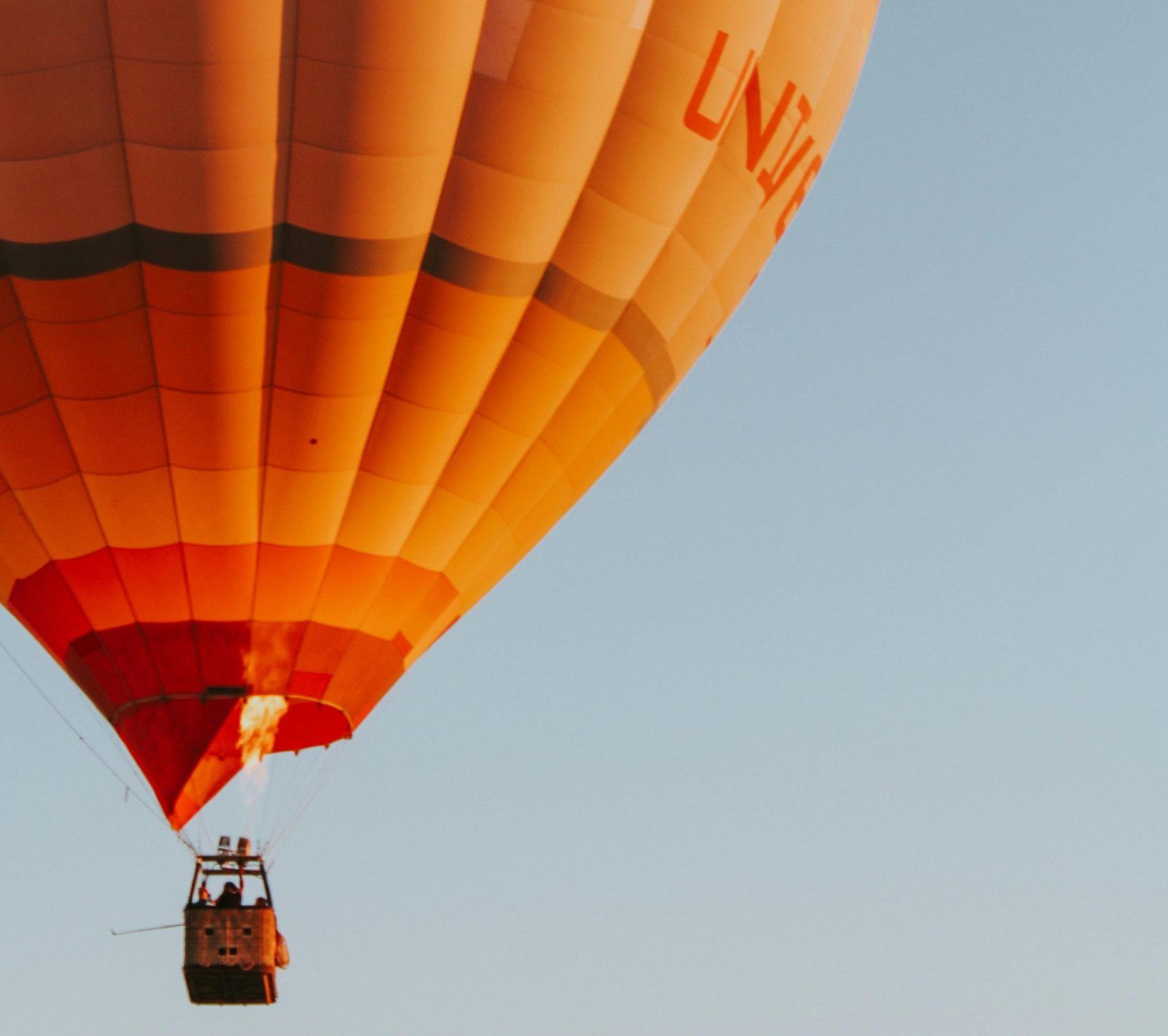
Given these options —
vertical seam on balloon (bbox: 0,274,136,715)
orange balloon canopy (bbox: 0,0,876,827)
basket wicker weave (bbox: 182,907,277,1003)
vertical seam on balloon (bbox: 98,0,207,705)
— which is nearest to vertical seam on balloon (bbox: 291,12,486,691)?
orange balloon canopy (bbox: 0,0,876,827)

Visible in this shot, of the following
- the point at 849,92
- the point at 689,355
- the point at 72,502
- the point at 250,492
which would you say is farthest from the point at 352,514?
the point at 849,92

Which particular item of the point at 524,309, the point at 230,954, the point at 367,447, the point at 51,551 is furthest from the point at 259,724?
the point at 524,309

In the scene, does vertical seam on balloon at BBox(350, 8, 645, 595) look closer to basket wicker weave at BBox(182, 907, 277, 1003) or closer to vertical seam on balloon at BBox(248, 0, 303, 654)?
vertical seam on balloon at BBox(248, 0, 303, 654)

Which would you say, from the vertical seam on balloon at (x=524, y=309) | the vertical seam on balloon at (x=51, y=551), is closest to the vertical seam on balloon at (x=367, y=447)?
the vertical seam on balloon at (x=524, y=309)

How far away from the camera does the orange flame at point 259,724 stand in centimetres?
1329

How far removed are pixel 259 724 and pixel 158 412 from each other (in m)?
2.11

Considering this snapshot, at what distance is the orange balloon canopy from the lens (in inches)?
456

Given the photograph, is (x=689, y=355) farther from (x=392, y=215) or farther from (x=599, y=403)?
(x=392, y=215)

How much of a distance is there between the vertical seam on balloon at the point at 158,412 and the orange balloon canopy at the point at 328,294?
0.02 meters

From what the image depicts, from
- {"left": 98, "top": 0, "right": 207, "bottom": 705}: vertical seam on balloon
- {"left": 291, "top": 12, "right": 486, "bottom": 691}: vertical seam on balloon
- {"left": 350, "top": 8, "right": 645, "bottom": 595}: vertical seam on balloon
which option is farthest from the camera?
{"left": 350, "top": 8, "right": 645, "bottom": 595}: vertical seam on balloon

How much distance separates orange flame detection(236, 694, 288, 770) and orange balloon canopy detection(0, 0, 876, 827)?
0.24 feet

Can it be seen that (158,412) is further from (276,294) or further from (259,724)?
(259,724)

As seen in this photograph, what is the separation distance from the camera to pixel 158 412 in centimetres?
1252

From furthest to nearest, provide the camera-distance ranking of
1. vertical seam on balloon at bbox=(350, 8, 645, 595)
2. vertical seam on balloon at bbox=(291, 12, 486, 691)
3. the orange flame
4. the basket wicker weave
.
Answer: the orange flame < the basket wicker weave < vertical seam on balloon at bbox=(350, 8, 645, 595) < vertical seam on balloon at bbox=(291, 12, 486, 691)
